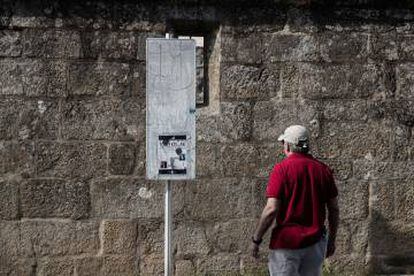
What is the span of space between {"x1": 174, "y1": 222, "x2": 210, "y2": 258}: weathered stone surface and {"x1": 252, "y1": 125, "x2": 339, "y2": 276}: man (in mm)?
1287

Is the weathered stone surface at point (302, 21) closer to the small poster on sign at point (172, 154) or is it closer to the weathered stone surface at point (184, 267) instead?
the small poster on sign at point (172, 154)

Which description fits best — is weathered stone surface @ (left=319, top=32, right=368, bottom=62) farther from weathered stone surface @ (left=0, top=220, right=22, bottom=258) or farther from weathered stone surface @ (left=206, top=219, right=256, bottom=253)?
weathered stone surface @ (left=0, top=220, right=22, bottom=258)

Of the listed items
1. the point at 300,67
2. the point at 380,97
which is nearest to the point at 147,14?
the point at 300,67

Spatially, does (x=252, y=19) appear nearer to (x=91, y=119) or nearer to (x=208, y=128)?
(x=208, y=128)

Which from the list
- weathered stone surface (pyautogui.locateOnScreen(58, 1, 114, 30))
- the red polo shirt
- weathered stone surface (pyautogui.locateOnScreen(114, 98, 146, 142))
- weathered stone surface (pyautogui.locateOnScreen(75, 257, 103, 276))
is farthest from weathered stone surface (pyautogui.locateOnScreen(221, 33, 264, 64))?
weathered stone surface (pyautogui.locateOnScreen(75, 257, 103, 276))

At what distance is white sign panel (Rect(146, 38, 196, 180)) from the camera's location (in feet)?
14.2

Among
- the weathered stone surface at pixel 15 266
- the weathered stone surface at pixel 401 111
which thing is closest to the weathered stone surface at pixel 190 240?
the weathered stone surface at pixel 15 266

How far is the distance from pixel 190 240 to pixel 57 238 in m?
1.03

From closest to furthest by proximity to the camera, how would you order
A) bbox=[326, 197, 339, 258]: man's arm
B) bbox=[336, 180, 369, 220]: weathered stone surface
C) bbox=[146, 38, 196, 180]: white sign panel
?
bbox=[326, 197, 339, 258]: man's arm → bbox=[146, 38, 196, 180]: white sign panel → bbox=[336, 180, 369, 220]: weathered stone surface

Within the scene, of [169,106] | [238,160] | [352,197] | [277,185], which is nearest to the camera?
[277,185]

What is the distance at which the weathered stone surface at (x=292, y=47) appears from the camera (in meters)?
5.27

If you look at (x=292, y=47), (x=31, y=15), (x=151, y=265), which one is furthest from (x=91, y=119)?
(x=292, y=47)

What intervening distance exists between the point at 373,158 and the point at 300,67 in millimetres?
946

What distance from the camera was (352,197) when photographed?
17.5ft
